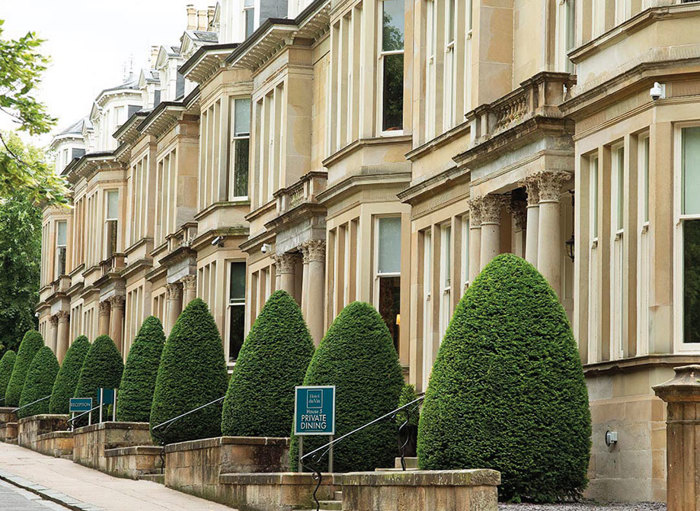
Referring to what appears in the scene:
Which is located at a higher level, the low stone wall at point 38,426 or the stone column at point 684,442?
the stone column at point 684,442

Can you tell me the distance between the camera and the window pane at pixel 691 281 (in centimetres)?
1948

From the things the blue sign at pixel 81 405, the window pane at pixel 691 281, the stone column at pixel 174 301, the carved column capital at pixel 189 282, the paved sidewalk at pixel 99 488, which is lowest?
the paved sidewalk at pixel 99 488

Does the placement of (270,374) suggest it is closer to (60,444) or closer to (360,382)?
(360,382)

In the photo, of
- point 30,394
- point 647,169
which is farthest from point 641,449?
point 30,394

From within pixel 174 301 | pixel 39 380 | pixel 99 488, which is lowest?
pixel 99 488

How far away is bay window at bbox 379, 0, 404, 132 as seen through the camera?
31.3m

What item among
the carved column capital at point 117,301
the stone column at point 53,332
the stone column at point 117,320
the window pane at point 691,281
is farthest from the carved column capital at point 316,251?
the stone column at point 53,332

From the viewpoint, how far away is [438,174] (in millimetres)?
27594

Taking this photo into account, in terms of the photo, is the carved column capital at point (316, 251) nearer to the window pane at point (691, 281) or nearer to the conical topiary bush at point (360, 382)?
the conical topiary bush at point (360, 382)

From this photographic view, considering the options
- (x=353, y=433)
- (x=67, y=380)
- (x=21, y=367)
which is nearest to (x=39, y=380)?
(x=21, y=367)

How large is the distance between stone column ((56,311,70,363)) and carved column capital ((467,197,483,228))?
4397 cm

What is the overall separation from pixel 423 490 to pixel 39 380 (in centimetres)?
3581

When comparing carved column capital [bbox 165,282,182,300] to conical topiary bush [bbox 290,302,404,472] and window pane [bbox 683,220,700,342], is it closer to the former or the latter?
conical topiary bush [bbox 290,302,404,472]

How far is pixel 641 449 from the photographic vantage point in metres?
19.4
